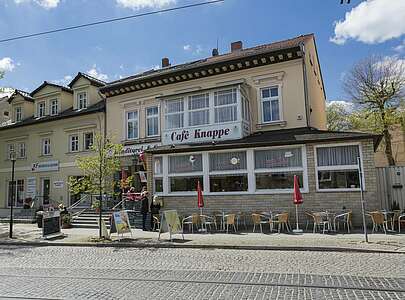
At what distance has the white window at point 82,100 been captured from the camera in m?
26.7

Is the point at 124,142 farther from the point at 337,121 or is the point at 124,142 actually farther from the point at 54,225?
the point at 337,121

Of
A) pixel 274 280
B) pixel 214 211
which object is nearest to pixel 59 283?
pixel 274 280

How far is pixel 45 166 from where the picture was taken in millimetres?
26719

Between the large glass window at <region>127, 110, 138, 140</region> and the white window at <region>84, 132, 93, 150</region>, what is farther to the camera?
the white window at <region>84, 132, 93, 150</region>

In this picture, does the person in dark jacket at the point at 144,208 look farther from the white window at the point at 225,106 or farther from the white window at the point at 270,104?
the white window at the point at 270,104

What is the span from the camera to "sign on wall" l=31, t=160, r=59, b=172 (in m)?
26.2

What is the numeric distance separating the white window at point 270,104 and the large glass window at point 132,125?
8.33 m

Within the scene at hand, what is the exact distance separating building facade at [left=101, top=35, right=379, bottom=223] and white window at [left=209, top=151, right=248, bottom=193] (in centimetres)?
5

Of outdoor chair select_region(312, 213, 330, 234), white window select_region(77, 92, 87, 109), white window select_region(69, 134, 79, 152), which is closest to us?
outdoor chair select_region(312, 213, 330, 234)

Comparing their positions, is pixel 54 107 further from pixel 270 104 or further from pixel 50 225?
pixel 270 104

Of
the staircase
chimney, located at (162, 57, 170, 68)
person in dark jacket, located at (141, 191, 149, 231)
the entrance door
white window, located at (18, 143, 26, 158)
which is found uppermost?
chimney, located at (162, 57, 170, 68)

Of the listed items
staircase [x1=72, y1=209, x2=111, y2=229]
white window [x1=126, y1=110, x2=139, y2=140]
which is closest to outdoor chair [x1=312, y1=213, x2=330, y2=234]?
staircase [x1=72, y1=209, x2=111, y2=229]

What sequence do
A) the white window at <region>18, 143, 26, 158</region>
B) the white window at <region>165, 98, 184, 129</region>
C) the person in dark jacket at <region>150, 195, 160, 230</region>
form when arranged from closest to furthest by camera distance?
the person in dark jacket at <region>150, 195, 160, 230</region>
the white window at <region>165, 98, 184, 129</region>
the white window at <region>18, 143, 26, 158</region>

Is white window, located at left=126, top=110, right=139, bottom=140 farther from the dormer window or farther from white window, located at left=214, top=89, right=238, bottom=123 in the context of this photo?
the dormer window
